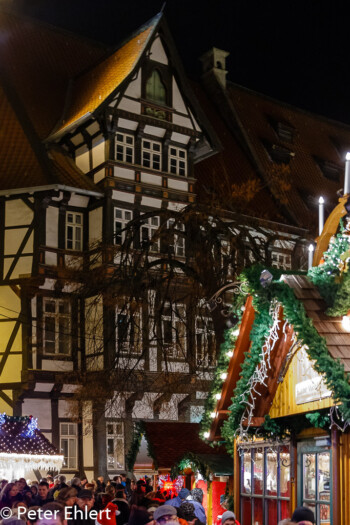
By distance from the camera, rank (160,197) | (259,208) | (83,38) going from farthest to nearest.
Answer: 1. (83,38)
2. (259,208)
3. (160,197)

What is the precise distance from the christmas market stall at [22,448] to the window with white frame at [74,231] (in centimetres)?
1029

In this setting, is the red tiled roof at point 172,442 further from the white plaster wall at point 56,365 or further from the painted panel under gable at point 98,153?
the painted panel under gable at point 98,153

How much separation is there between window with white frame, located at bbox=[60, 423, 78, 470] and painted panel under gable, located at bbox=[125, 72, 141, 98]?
37.7 feet

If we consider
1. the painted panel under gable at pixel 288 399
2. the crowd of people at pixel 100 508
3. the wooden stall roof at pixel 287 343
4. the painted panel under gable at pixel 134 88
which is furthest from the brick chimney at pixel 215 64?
the painted panel under gable at pixel 288 399

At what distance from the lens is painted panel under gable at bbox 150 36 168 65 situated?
31.0 metres

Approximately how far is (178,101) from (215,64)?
11146mm

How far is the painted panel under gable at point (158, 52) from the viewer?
31.0 m

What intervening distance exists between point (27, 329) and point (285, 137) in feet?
60.8

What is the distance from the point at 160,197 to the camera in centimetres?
3083

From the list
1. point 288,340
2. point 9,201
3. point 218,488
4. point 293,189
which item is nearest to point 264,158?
point 293,189

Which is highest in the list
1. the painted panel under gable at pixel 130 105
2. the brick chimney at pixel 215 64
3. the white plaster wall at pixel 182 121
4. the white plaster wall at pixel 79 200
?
the brick chimney at pixel 215 64

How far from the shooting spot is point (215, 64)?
41844 mm

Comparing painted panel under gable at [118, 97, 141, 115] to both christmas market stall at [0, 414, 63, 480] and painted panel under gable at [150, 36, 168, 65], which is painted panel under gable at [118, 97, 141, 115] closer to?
painted panel under gable at [150, 36, 168, 65]

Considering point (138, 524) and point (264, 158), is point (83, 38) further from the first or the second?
point (138, 524)
